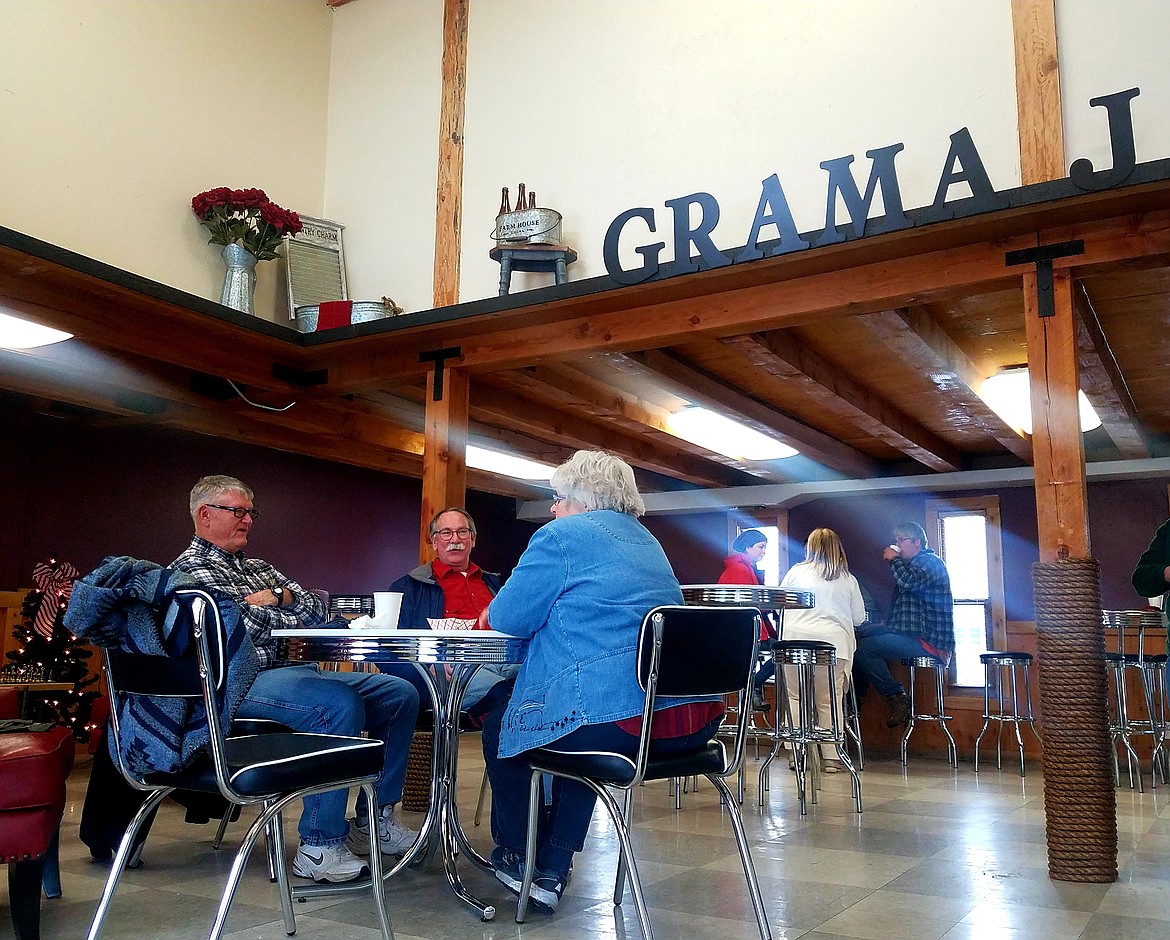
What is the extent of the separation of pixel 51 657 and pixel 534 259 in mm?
3575

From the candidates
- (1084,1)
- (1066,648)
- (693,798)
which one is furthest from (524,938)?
(1084,1)

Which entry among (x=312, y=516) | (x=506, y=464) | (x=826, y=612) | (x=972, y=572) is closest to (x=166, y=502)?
(x=312, y=516)

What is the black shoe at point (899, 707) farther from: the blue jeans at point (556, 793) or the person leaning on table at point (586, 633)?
the person leaning on table at point (586, 633)

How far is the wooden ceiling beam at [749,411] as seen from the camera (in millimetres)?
5668

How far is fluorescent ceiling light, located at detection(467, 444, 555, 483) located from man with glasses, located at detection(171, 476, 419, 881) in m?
4.79

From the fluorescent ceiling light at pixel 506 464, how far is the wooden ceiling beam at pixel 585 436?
42cm

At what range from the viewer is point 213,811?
10.8 ft

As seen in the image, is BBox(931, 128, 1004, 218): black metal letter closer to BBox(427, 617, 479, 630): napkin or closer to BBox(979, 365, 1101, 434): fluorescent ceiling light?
BBox(427, 617, 479, 630): napkin

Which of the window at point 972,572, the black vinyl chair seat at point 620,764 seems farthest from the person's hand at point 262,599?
the window at point 972,572

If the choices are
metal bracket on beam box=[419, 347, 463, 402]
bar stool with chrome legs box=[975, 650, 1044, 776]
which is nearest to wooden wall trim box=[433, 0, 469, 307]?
metal bracket on beam box=[419, 347, 463, 402]

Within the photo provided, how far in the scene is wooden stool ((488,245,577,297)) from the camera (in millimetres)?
4927

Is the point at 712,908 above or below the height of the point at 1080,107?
below

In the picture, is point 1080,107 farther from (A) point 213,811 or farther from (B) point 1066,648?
(A) point 213,811

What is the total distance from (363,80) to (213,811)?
4.38 metres
